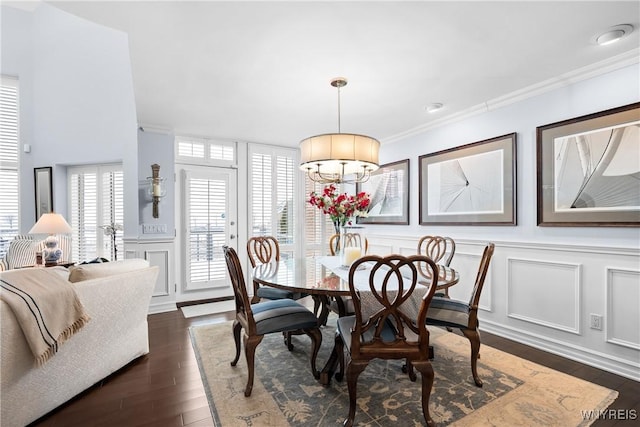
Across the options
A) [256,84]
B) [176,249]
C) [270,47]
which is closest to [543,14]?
[270,47]

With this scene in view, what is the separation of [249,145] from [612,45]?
417 centimetres

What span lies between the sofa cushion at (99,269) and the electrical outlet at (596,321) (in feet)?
12.1

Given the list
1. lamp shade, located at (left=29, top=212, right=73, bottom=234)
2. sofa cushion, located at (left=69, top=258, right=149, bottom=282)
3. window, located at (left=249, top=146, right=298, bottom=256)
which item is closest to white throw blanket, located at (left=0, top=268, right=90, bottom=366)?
sofa cushion, located at (left=69, top=258, right=149, bottom=282)

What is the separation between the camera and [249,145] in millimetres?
4848

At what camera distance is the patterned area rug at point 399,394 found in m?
1.79

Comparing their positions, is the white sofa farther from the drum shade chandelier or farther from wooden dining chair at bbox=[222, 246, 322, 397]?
the drum shade chandelier

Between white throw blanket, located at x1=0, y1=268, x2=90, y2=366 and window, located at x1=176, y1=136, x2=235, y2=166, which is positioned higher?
window, located at x1=176, y1=136, x2=235, y2=166

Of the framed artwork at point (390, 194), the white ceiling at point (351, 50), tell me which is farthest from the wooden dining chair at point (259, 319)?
the framed artwork at point (390, 194)

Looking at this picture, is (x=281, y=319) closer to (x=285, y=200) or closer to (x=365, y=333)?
(x=365, y=333)

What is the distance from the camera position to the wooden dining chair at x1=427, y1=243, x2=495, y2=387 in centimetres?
207

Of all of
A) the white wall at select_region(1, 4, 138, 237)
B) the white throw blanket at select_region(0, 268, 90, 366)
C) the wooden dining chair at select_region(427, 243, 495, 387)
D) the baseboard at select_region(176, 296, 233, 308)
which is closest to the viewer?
the white throw blanket at select_region(0, 268, 90, 366)

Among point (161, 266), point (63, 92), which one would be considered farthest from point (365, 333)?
point (63, 92)

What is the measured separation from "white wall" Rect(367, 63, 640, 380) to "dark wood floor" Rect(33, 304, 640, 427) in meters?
0.19

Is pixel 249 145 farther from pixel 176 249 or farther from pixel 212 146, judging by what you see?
pixel 176 249
